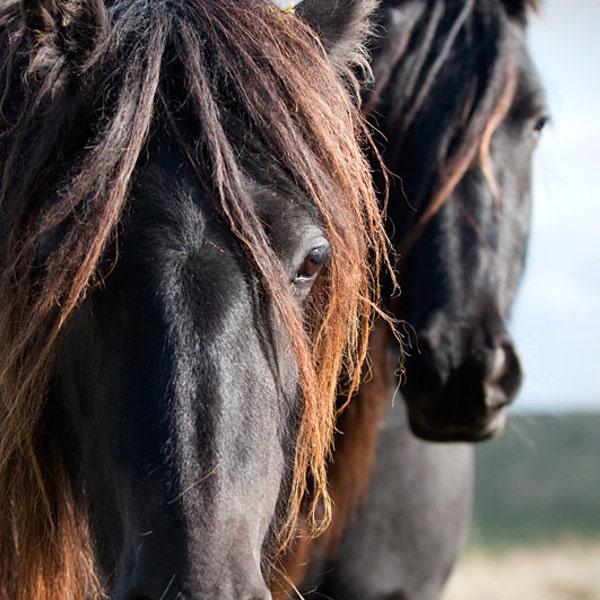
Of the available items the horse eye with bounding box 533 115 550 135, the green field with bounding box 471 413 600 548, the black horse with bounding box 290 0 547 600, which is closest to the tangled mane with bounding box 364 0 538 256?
the black horse with bounding box 290 0 547 600

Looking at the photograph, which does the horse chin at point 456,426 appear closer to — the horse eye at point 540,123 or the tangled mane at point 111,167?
the tangled mane at point 111,167

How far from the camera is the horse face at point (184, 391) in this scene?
1794 millimetres

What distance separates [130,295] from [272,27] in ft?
2.92

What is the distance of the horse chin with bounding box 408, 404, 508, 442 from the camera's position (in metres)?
3.43

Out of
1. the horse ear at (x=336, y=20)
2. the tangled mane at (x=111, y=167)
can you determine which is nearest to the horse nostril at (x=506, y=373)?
the tangled mane at (x=111, y=167)

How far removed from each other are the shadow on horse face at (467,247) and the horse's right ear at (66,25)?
1557mm

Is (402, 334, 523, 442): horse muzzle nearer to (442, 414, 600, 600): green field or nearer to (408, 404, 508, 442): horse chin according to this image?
(408, 404, 508, 442): horse chin

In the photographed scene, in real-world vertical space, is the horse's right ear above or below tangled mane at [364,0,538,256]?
above

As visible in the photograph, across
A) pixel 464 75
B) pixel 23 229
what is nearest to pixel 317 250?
pixel 23 229

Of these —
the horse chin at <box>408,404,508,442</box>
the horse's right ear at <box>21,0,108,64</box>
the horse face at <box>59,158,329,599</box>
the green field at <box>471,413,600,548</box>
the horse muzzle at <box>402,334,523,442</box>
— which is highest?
the horse's right ear at <box>21,0,108,64</box>

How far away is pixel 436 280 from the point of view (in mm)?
3498

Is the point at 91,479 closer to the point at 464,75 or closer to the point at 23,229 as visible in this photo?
the point at 23,229

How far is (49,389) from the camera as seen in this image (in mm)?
2291

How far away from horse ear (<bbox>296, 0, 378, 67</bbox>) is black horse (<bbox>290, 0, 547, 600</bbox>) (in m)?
0.82
